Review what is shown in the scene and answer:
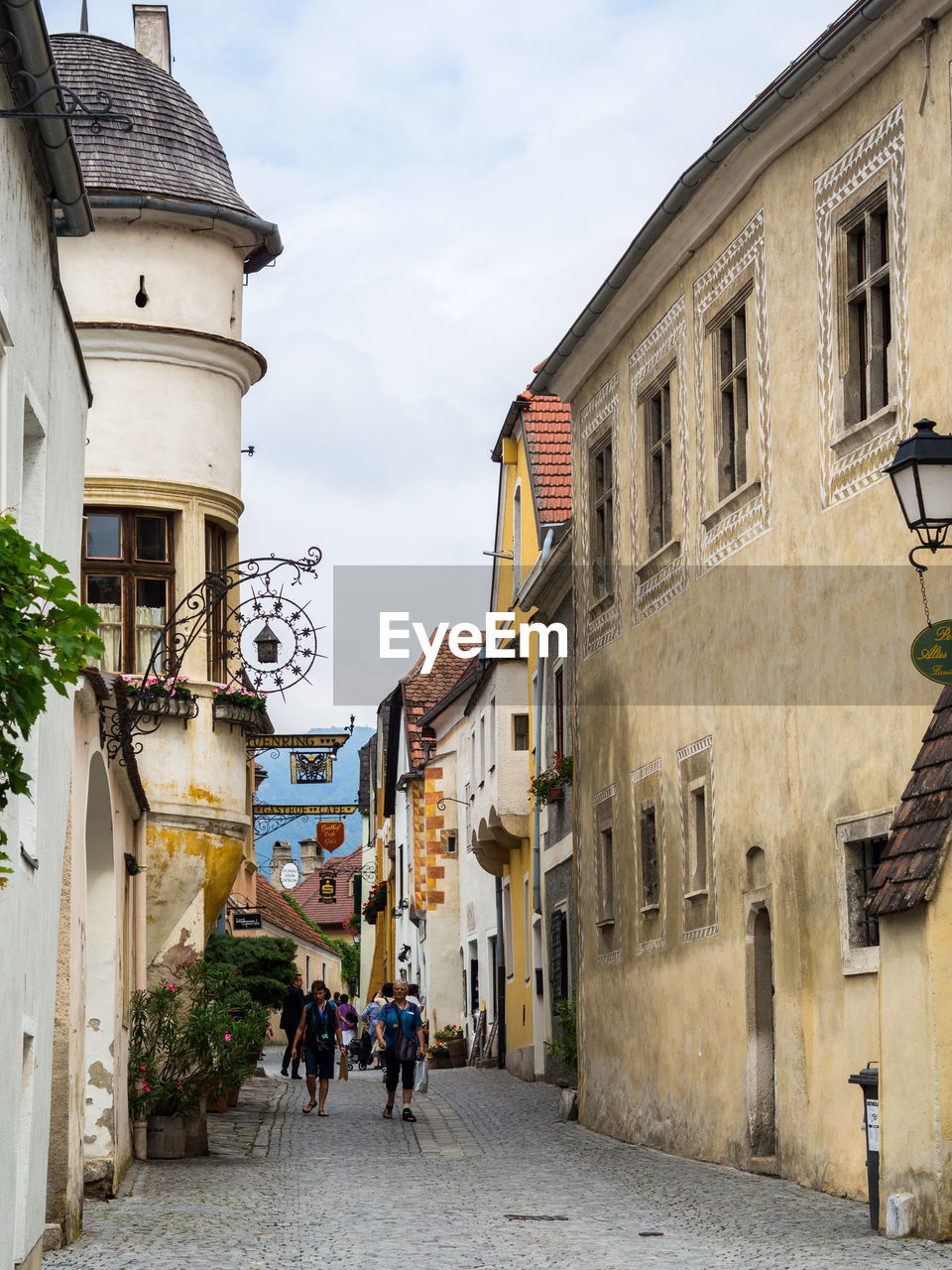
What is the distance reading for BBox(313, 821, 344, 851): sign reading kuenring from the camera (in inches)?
2133

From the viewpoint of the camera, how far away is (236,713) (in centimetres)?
1984

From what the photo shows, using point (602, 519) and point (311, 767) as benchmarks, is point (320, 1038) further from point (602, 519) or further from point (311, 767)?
point (602, 519)

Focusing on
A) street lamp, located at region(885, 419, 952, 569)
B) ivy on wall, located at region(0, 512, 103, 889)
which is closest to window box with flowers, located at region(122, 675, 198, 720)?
street lamp, located at region(885, 419, 952, 569)

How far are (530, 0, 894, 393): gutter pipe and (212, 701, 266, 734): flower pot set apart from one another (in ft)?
18.6

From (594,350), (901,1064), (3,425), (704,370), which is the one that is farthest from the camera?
(594,350)

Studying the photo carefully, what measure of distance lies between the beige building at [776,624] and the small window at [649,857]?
0.04 meters

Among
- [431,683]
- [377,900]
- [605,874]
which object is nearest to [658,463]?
[605,874]

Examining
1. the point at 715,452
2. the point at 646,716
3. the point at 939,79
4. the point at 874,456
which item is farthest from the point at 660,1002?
the point at 939,79

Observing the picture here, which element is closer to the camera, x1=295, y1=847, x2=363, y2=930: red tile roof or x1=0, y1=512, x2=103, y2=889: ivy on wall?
x1=0, y1=512, x2=103, y2=889: ivy on wall

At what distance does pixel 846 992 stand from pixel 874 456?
3.79 m

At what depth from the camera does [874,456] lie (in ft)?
45.0

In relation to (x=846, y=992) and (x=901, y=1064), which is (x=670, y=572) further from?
(x=901, y=1064)

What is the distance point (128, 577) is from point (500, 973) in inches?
783

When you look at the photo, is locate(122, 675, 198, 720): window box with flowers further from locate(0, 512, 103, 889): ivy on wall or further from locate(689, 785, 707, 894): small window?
locate(0, 512, 103, 889): ivy on wall
